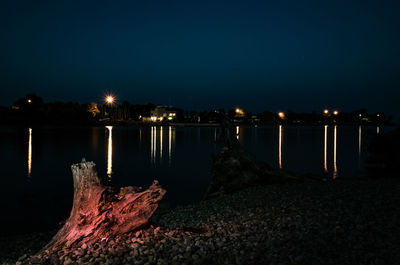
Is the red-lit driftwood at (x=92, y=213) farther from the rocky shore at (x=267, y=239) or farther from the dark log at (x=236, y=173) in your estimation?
the dark log at (x=236, y=173)

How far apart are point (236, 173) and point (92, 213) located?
911 centimetres

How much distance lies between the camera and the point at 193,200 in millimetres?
17734

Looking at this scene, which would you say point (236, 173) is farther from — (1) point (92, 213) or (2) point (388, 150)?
(2) point (388, 150)

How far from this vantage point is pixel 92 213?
289 inches

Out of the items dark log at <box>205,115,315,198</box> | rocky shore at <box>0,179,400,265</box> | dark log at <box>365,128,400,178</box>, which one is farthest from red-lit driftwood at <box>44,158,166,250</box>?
dark log at <box>365,128,400,178</box>

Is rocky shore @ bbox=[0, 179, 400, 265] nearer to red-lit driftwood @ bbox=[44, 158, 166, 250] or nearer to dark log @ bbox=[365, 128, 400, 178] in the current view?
red-lit driftwood @ bbox=[44, 158, 166, 250]

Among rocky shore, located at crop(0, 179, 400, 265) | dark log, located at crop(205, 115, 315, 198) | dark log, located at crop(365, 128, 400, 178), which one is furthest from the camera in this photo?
dark log, located at crop(365, 128, 400, 178)

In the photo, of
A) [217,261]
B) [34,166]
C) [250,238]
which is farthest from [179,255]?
[34,166]

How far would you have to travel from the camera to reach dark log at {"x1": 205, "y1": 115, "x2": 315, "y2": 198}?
50.4ft

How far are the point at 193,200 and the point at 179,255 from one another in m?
11.2

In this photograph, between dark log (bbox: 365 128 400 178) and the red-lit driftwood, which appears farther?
dark log (bbox: 365 128 400 178)


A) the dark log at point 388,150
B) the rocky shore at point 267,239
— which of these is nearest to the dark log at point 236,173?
the rocky shore at point 267,239

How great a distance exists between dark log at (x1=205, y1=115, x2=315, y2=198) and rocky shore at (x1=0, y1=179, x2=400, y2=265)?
13.0 feet

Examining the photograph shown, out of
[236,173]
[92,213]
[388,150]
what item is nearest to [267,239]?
[92,213]
